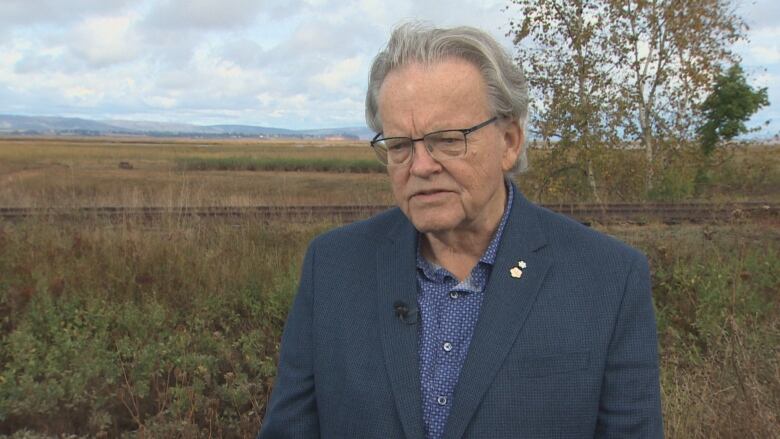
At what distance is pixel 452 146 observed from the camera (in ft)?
6.15

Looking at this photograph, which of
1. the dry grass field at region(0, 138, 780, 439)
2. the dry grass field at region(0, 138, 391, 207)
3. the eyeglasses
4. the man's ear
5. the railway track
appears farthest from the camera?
the dry grass field at region(0, 138, 391, 207)

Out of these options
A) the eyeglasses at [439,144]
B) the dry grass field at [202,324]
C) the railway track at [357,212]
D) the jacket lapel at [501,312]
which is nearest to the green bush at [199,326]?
the dry grass field at [202,324]

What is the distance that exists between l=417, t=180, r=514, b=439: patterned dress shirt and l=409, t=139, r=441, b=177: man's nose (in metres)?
0.28

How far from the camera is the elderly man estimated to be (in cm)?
176

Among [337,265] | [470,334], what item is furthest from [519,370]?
[337,265]

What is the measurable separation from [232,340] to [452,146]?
3980 millimetres

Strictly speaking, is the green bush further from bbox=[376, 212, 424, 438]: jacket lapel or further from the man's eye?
the man's eye

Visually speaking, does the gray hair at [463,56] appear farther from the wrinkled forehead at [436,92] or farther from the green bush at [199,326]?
the green bush at [199,326]

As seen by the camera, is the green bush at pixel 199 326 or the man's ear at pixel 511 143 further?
the green bush at pixel 199 326

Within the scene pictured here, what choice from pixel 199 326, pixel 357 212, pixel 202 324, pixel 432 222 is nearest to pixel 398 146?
pixel 432 222

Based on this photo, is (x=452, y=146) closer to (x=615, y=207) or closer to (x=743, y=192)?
(x=615, y=207)

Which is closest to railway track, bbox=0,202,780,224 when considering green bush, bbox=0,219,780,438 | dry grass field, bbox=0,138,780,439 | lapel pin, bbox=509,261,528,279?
dry grass field, bbox=0,138,780,439

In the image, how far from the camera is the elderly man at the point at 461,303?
1764 mm

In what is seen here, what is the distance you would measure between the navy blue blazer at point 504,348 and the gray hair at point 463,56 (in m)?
0.33
